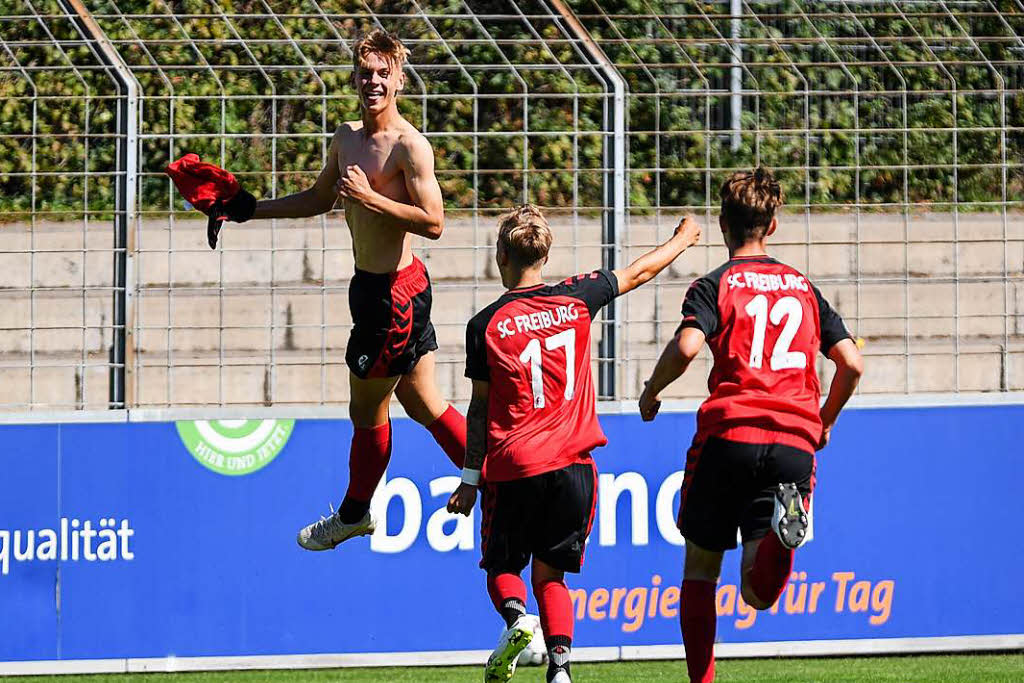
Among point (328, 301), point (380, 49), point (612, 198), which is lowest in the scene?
point (328, 301)

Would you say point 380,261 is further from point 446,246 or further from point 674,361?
point 446,246

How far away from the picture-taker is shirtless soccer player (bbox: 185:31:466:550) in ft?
18.1

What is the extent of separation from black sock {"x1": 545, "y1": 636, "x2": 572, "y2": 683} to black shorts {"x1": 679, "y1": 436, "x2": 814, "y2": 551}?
0.57 metres

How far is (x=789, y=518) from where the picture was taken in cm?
482

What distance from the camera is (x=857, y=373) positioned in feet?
16.5

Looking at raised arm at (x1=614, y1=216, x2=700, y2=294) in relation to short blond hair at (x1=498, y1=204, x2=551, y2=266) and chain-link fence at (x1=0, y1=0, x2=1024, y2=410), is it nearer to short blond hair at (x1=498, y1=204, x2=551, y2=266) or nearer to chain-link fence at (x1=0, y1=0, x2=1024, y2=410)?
short blond hair at (x1=498, y1=204, x2=551, y2=266)

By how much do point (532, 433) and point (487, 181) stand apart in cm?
410

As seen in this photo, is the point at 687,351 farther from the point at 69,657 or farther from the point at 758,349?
the point at 69,657

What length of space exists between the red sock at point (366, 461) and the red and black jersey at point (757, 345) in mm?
1646

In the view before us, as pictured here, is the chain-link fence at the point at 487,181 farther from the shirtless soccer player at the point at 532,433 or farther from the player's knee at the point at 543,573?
the player's knee at the point at 543,573

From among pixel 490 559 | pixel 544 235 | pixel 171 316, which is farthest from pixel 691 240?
pixel 171 316

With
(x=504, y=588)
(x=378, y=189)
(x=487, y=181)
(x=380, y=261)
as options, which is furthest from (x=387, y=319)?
(x=487, y=181)

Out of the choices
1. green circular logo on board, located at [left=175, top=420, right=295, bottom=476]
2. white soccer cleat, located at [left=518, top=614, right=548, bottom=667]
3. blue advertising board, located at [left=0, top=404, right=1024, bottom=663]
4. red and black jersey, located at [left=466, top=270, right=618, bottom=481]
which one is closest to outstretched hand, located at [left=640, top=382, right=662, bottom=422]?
red and black jersey, located at [left=466, top=270, right=618, bottom=481]

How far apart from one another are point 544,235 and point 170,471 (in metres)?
3.11
